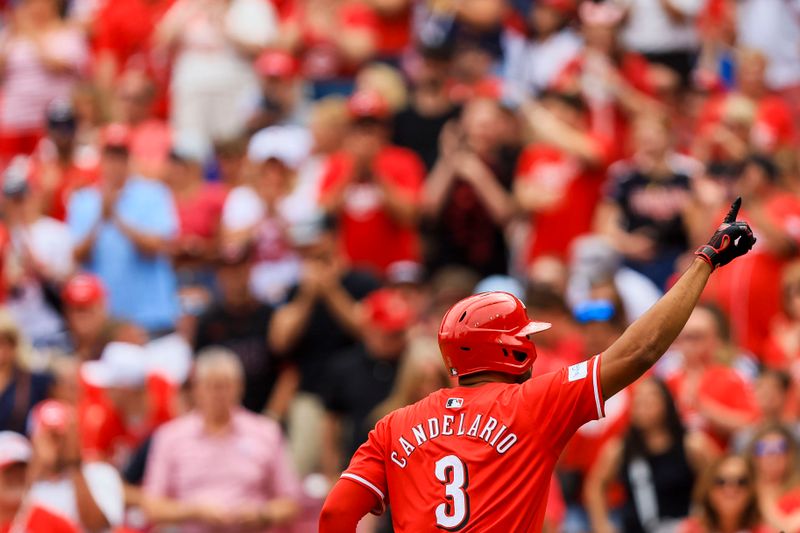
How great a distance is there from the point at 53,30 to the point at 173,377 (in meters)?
5.51

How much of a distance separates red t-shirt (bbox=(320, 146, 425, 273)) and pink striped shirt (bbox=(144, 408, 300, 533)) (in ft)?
10.2

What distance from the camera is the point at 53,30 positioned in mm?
17547

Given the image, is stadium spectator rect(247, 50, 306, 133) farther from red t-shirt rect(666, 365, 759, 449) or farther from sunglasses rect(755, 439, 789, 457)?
sunglasses rect(755, 439, 789, 457)

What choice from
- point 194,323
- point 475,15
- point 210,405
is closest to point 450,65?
point 475,15

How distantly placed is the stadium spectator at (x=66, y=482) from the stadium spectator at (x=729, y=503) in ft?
11.7

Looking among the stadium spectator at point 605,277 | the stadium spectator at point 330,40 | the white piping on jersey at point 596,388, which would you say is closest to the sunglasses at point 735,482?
the stadium spectator at point 605,277

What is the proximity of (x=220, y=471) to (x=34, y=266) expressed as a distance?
3.78 metres

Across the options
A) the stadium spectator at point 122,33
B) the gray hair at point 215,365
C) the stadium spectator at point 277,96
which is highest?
the stadium spectator at point 122,33

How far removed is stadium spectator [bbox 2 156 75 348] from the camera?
14.5 m

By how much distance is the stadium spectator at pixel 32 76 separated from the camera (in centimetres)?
1742

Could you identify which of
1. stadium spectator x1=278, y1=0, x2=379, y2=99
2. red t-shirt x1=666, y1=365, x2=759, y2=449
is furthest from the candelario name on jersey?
stadium spectator x1=278, y1=0, x2=379, y2=99

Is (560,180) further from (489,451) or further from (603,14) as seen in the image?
(489,451)

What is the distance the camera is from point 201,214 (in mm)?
14984

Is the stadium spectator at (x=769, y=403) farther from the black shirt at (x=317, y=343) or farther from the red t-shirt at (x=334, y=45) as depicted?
the red t-shirt at (x=334, y=45)
